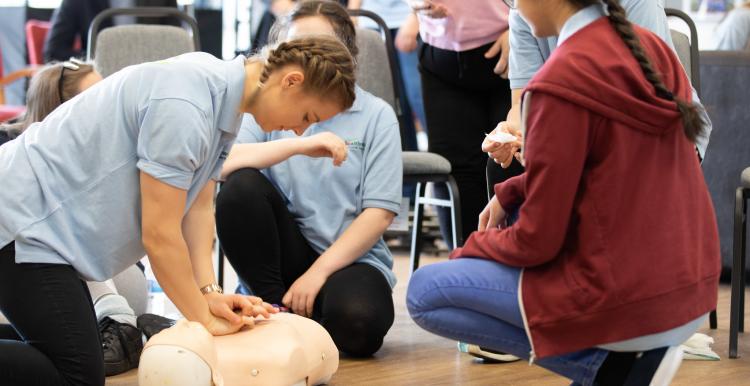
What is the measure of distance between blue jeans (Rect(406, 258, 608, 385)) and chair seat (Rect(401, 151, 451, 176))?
39.9 inches

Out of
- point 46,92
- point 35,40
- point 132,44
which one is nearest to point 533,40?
point 46,92

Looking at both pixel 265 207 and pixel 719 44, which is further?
pixel 719 44

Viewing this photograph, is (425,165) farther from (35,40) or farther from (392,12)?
(35,40)

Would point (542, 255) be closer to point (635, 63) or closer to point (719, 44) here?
point (635, 63)

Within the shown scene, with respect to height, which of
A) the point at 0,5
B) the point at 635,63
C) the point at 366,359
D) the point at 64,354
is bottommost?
the point at 0,5

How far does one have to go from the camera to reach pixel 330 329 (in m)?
2.15

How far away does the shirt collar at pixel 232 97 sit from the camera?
1.61m

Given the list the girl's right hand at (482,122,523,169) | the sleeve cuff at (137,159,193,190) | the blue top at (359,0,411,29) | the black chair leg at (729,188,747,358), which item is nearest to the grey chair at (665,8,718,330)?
the black chair leg at (729,188,747,358)

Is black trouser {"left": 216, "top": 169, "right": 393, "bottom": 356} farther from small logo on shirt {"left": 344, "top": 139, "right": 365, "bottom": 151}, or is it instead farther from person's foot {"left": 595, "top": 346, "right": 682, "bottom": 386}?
person's foot {"left": 595, "top": 346, "right": 682, "bottom": 386}

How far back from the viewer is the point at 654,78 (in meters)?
1.32

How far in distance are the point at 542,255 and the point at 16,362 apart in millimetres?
876

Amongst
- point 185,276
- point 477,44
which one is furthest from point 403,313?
point 185,276

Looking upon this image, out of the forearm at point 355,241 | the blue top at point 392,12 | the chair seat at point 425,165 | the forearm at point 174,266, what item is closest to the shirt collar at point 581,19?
the forearm at point 174,266

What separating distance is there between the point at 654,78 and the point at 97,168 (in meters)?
0.87
